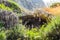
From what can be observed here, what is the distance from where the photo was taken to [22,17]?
11.9 metres

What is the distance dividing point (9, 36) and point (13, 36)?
118 millimetres

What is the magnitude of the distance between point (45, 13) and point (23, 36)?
427cm

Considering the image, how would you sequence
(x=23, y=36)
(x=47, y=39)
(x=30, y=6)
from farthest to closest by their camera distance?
1. (x=30, y=6)
2. (x=23, y=36)
3. (x=47, y=39)

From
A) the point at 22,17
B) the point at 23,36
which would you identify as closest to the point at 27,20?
the point at 22,17

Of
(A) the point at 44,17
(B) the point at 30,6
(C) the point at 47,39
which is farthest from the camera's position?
(B) the point at 30,6

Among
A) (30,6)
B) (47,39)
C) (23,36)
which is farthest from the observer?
(30,6)

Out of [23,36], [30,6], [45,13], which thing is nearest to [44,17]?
[45,13]

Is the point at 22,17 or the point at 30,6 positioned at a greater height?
the point at 22,17

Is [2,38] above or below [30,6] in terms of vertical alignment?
above

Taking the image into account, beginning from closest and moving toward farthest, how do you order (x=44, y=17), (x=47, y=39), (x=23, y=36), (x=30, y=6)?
(x=47, y=39), (x=23, y=36), (x=44, y=17), (x=30, y=6)

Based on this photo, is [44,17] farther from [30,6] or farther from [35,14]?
[30,6]

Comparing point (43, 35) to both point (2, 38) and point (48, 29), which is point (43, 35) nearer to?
point (48, 29)

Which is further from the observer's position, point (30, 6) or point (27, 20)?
point (30, 6)

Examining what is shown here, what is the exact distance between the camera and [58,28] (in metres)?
7.51
